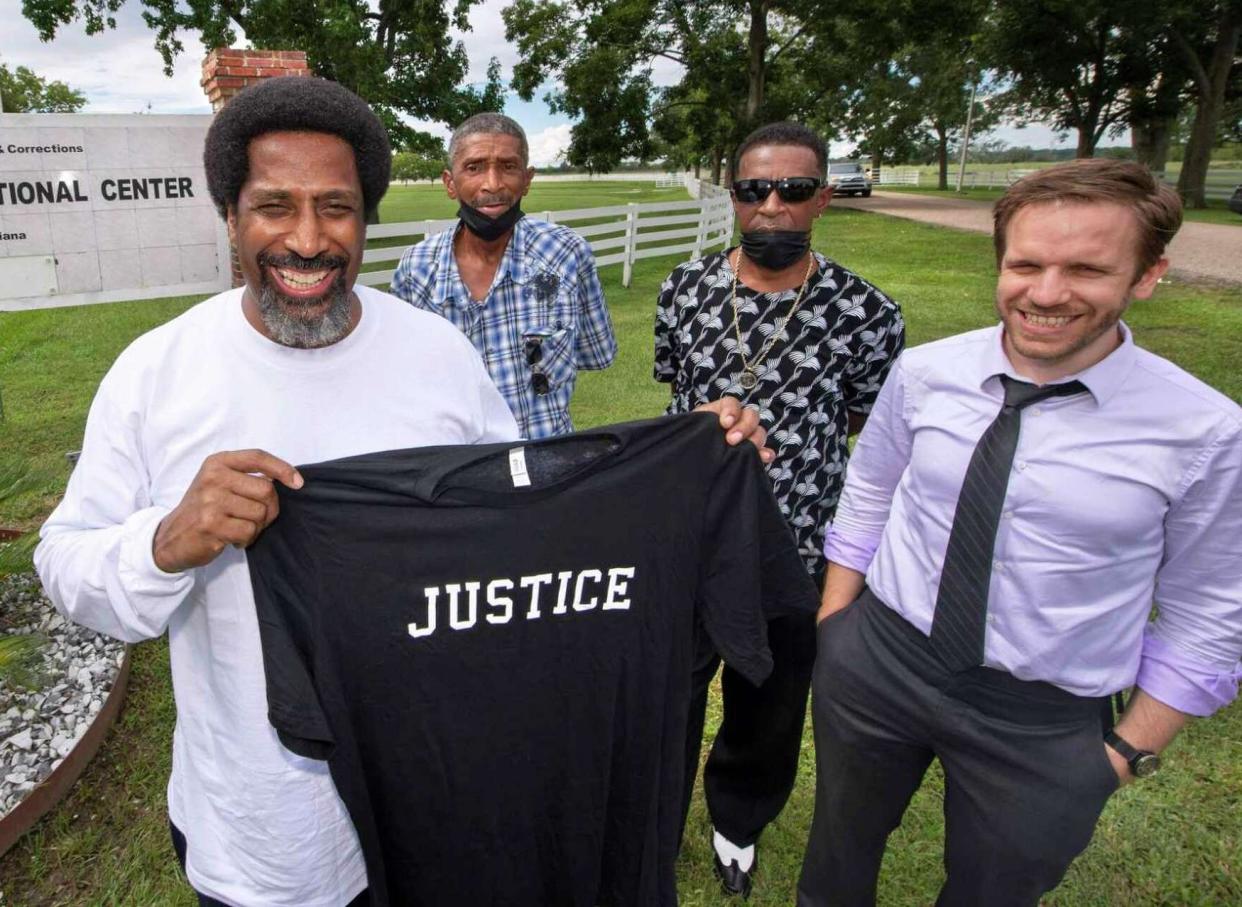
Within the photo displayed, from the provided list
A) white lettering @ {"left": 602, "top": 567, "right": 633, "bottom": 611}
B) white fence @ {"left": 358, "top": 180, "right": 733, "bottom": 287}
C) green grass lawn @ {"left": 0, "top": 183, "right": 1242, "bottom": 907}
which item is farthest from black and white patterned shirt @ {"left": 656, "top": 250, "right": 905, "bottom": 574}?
white fence @ {"left": 358, "top": 180, "right": 733, "bottom": 287}

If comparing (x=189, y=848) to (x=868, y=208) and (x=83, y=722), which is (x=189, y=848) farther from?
(x=868, y=208)

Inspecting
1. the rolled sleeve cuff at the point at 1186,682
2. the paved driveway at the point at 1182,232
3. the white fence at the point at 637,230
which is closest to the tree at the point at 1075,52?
the paved driveway at the point at 1182,232

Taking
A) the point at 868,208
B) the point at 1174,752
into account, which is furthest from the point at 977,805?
the point at 868,208

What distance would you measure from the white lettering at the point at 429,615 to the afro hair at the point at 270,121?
0.86 metres

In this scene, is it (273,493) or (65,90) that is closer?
(273,493)

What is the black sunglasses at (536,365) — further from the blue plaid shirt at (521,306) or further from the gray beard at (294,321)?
the gray beard at (294,321)

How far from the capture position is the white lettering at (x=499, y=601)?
159cm

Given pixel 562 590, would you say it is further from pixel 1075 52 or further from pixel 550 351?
pixel 1075 52

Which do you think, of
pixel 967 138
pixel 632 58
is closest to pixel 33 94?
pixel 632 58

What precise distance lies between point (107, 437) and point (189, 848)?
85 cm

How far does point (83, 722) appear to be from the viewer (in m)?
3.46

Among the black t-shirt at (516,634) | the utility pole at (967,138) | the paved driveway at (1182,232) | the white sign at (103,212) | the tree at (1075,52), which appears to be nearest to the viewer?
the black t-shirt at (516,634)

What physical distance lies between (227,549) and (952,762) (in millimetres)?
1680

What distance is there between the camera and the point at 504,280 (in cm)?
292
